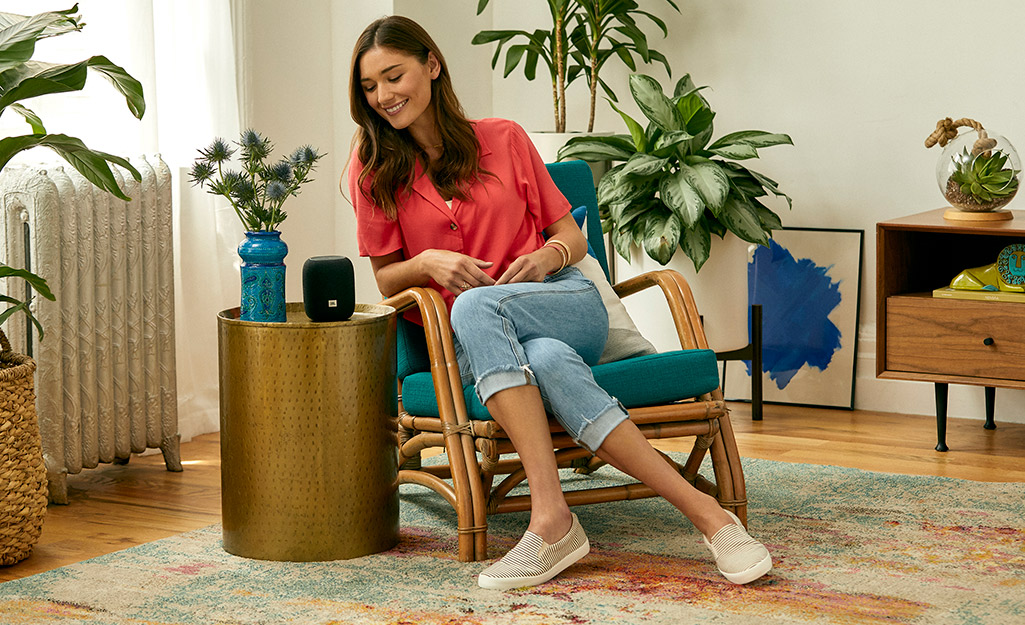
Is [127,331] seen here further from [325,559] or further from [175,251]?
[325,559]

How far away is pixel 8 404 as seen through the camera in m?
2.29

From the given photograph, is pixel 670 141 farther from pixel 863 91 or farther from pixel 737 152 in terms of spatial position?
pixel 863 91

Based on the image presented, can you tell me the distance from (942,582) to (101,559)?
62.4 inches

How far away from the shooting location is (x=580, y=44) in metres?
4.04

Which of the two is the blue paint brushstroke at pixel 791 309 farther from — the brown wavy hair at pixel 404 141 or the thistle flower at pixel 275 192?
the thistle flower at pixel 275 192

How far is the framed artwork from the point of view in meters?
3.93

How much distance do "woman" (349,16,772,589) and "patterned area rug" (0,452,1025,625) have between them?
0.09 metres

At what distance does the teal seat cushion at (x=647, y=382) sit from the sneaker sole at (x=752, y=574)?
378mm

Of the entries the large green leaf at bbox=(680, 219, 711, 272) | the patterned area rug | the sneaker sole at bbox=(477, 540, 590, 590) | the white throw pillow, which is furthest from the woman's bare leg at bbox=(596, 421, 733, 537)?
the large green leaf at bbox=(680, 219, 711, 272)

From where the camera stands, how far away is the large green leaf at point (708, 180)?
346 cm

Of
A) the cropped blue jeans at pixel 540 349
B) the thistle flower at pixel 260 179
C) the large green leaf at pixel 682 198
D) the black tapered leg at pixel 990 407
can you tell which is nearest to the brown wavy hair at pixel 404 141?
the thistle flower at pixel 260 179

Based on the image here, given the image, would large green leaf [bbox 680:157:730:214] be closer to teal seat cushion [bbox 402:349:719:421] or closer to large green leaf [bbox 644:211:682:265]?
large green leaf [bbox 644:211:682:265]

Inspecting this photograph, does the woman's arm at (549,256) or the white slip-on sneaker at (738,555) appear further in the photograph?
the woman's arm at (549,256)

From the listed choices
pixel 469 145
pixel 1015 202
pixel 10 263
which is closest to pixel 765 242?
pixel 1015 202
